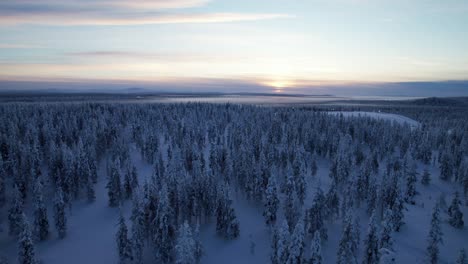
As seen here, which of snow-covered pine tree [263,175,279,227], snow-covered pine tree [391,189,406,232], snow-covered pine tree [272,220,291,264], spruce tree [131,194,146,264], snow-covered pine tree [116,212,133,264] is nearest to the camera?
snow-covered pine tree [272,220,291,264]

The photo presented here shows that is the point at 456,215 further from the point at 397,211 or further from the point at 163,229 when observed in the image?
the point at 163,229

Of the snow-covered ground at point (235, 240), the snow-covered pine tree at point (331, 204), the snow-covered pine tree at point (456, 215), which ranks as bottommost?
the snow-covered ground at point (235, 240)

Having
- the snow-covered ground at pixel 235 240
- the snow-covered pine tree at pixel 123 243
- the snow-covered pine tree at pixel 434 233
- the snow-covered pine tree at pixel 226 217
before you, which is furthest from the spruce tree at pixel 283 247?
the snow-covered pine tree at pixel 123 243

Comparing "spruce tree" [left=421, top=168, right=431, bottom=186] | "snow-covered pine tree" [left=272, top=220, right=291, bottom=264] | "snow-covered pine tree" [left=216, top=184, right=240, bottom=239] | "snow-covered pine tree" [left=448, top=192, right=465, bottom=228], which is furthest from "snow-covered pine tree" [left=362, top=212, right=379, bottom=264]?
"spruce tree" [left=421, top=168, right=431, bottom=186]

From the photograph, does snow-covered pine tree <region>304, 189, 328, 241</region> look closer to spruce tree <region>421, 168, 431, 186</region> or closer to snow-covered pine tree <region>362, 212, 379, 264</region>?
snow-covered pine tree <region>362, 212, 379, 264</region>

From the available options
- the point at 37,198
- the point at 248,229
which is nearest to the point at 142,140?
the point at 37,198

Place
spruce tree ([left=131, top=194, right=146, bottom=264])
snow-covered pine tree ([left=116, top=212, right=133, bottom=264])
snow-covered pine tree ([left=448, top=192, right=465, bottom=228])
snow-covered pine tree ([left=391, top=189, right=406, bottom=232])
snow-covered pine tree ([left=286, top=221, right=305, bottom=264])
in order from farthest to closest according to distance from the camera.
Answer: snow-covered pine tree ([left=448, top=192, right=465, bottom=228])
snow-covered pine tree ([left=391, top=189, right=406, bottom=232])
spruce tree ([left=131, top=194, right=146, bottom=264])
snow-covered pine tree ([left=116, top=212, right=133, bottom=264])
snow-covered pine tree ([left=286, top=221, right=305, bottom=264])

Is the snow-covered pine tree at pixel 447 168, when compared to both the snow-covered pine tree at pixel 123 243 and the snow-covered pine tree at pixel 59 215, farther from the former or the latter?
the snow-covered pine tree at pixel 59 215
